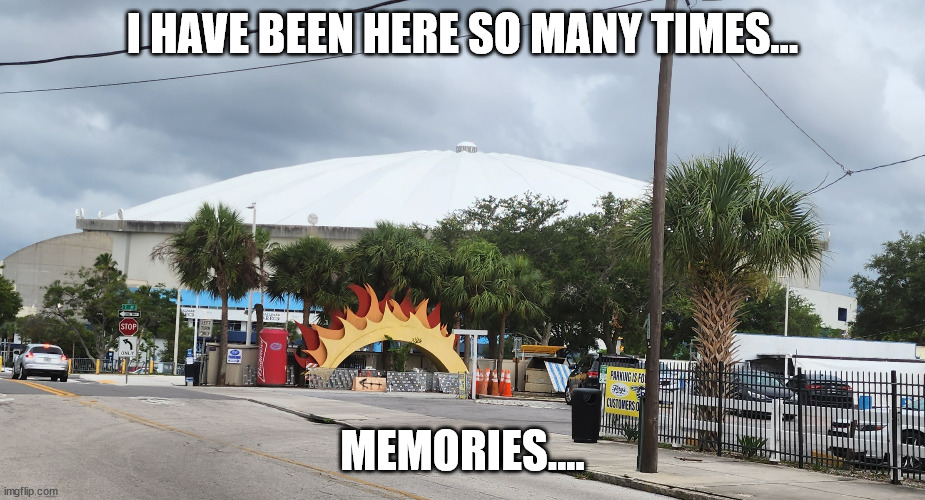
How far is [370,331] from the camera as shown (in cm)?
4172

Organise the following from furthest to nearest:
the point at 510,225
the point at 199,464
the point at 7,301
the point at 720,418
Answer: the point at 7,301, the point at 510,225, the point at 720,418, the point at 199,464

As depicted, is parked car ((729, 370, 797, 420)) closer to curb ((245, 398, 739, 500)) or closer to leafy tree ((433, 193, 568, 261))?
curb ((245, 398, 739, 500))

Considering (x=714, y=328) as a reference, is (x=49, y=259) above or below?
above

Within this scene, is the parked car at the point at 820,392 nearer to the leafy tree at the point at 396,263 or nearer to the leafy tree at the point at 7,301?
the leafy tree at the point at 396,263

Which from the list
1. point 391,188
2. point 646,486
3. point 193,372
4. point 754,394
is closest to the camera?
point 646,486

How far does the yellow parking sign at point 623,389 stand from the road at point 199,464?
6329mm

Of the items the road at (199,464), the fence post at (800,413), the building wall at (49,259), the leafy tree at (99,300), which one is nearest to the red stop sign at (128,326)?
the road at (199,464)

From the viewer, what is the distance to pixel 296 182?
378 feet

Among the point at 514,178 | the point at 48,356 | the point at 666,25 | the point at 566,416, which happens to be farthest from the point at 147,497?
the point at 514,178

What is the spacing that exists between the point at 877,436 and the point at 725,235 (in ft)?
16.3

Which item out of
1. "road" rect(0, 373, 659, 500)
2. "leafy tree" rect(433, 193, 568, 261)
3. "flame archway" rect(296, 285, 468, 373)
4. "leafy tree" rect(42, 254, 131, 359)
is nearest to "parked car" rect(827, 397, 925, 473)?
"road" rect(0, 373, 659, 500)

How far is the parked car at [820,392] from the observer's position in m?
16.0

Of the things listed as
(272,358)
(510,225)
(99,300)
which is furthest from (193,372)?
(99,300)

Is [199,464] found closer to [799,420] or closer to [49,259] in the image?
[799,420]
